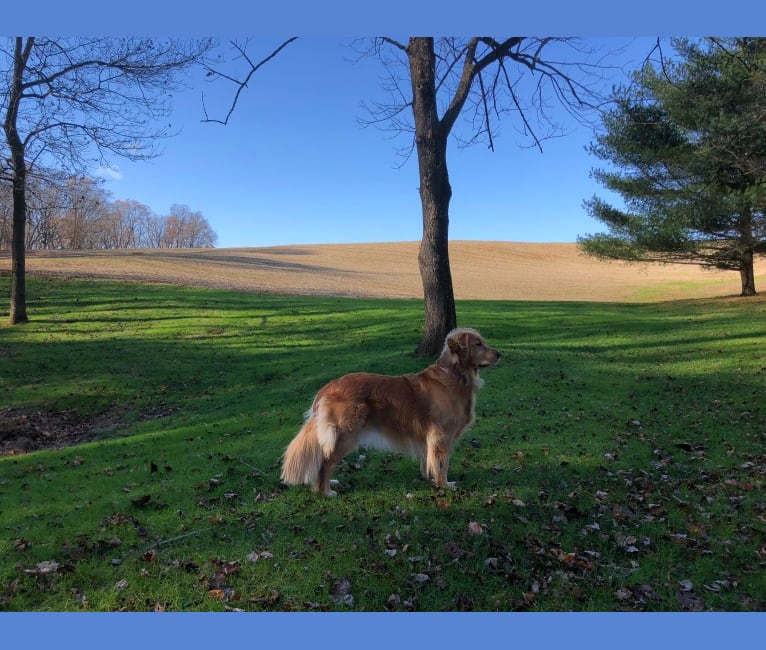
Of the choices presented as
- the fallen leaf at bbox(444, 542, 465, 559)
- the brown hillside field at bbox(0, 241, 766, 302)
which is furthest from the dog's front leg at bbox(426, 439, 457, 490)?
the brown hillside field at bbox(0, 241, 766, 302)

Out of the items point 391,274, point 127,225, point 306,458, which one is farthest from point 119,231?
point 306,458

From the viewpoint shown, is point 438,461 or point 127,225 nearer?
point 438,461

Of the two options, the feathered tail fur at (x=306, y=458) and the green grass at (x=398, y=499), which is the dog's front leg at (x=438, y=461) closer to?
the green grass at (x=398, y=499)

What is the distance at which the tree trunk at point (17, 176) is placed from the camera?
17.7 m

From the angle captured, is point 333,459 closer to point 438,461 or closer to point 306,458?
point 306,458

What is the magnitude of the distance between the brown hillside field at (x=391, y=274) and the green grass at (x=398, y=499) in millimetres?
24846

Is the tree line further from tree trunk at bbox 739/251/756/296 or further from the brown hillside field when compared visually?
tree trunk at bbox 739/251/756/296

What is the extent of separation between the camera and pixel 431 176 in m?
13.0

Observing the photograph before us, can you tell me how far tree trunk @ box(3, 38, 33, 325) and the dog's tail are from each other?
1668 cm

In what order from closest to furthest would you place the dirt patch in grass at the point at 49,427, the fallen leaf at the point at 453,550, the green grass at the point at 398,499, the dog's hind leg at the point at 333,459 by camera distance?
the green grass at the point at 398,499, the fallen leaf at the point at 453,550, the dog's hind leg at the point at 333,459, the dirt patch in grass at the point at 49,427

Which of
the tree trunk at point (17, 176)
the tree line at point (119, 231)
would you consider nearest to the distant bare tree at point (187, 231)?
the tree line at point (119, 231)

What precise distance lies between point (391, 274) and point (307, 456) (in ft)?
193

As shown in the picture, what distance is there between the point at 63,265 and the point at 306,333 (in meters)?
31.2

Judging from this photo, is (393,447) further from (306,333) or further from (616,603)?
(306,333)
